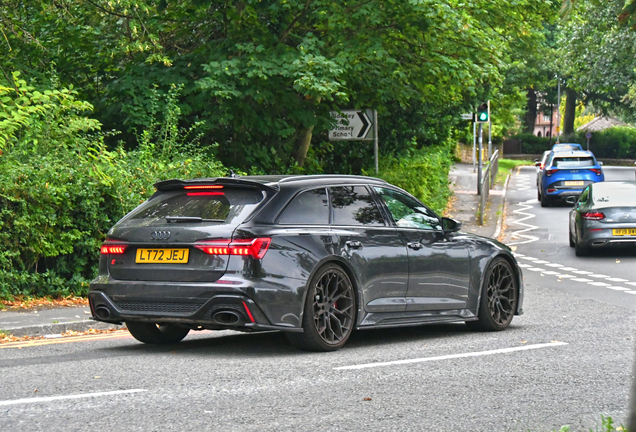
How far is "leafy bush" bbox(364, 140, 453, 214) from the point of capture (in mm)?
26062

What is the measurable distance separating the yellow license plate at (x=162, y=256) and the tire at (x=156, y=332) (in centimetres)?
86

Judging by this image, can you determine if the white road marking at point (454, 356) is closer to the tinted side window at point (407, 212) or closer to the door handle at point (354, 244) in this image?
the door handle at point (354, 244)

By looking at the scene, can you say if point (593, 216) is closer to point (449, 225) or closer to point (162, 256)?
point (449, 225)

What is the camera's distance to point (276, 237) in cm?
765

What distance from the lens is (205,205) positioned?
798 centimetres

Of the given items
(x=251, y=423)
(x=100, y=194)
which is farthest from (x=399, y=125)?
(x=251, y=423)

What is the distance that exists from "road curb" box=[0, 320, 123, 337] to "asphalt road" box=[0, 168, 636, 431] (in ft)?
1.93

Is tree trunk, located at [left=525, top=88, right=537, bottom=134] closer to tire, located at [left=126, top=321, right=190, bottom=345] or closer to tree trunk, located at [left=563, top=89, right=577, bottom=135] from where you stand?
tree trunk, located at [left=563, top=89, right=577, bottom=135]

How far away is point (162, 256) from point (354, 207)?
185 centimetres

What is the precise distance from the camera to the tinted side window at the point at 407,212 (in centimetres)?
903

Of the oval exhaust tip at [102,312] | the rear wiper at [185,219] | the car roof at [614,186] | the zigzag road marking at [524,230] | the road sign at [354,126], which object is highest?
the road sign at [354,126]

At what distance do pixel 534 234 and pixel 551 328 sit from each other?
15.4 m

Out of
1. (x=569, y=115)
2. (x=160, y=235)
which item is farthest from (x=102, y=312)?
(x=569, y=115)

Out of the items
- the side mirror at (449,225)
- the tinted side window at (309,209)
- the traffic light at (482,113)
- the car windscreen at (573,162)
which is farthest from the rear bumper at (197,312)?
the car windscreen at (573,162)
